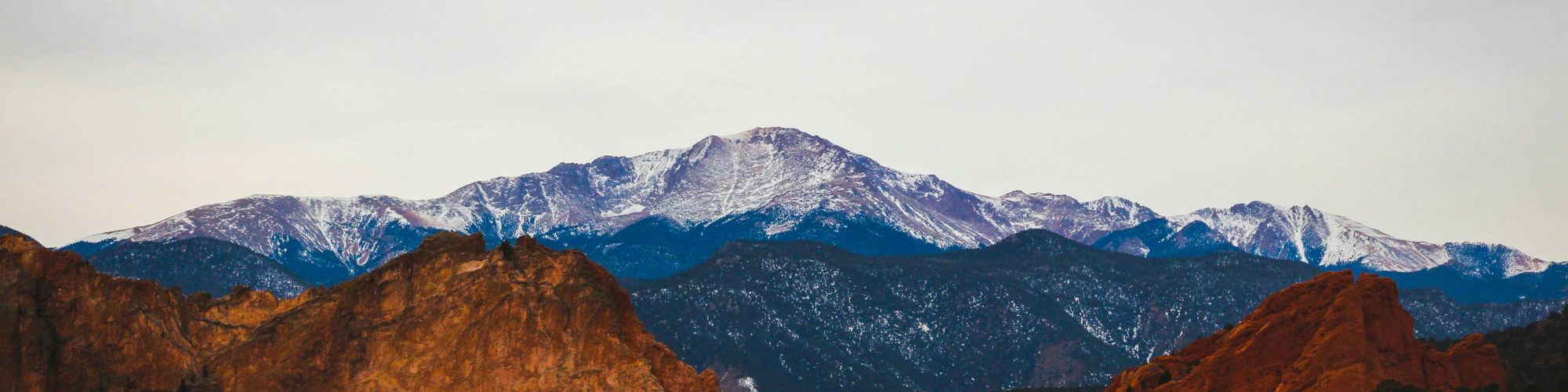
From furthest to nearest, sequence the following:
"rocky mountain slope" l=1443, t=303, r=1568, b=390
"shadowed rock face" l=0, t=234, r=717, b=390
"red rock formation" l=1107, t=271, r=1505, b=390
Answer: "rocky mountain slope" l=1443, t=303, r=1568, b=390 → "shadowed rock face" l=0, t=234, r=717, b=390 → "red rock formation" l=1107, t=271, r=1505, b=390

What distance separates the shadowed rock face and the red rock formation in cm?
3126

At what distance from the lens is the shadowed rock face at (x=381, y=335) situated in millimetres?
113250

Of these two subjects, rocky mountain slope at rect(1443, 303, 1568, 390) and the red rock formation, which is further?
rocky mountain slope at rect(1443, 303, 1568, 390)

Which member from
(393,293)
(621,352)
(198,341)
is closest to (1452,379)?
(621,352)

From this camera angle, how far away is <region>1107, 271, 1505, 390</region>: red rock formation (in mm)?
112625

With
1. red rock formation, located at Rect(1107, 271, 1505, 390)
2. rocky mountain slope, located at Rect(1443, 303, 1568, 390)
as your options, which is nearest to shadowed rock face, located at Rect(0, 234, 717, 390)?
red rock formation, located at Rect(1107, 271, 1505, 390)

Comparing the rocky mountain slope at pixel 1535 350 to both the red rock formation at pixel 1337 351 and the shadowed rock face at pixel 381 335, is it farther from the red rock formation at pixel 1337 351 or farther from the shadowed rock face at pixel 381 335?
the shadowed rock face at pixel 381 335

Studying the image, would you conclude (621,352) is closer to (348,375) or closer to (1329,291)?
(348,375)

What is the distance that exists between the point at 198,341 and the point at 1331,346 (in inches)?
2566

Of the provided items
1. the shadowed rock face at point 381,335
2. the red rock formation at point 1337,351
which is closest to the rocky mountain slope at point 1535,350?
the red rock formation at point 1337,351

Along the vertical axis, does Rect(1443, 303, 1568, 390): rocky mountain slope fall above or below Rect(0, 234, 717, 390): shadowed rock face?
below

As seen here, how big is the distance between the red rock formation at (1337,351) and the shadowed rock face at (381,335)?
1231 inches

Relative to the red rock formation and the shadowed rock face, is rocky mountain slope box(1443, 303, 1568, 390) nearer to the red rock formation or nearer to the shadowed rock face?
the red rock formation

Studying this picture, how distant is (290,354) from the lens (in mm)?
116312
